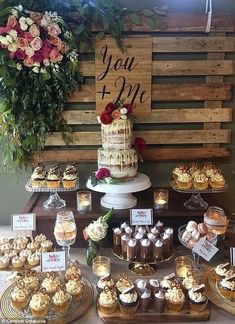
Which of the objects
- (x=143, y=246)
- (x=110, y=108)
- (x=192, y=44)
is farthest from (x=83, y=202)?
(x=192, y=44)

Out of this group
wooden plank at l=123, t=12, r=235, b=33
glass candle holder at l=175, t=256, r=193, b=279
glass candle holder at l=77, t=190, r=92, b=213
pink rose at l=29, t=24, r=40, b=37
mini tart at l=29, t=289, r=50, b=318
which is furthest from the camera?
wooden plank at l=123, t=12, r=235, b=33

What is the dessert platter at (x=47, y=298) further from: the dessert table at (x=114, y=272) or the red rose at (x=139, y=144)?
the red rose at (x=139, y=144)

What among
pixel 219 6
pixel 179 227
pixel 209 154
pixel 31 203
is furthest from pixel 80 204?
pixel 219 6

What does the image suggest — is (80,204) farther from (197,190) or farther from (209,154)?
(209,154)

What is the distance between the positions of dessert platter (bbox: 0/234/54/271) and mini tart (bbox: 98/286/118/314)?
0.42 m

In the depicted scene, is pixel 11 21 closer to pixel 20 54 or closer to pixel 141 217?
pixel 20 54

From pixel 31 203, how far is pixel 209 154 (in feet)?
3.75

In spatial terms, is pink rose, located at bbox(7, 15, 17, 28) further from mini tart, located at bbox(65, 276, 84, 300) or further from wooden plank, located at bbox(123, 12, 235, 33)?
mini tart, located at bbox(65, 276, 84, 300)

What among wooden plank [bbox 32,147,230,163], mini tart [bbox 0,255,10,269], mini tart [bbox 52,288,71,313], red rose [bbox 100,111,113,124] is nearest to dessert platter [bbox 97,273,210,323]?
mini tart [bbox 52,288,71,313]

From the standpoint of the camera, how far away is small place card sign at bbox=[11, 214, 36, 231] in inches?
72.6

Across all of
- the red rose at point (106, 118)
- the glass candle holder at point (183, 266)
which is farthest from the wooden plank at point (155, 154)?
the glass candle holder at point (183, 266)

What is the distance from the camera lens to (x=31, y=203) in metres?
2.11

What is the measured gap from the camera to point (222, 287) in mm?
1554

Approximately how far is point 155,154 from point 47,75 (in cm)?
82
